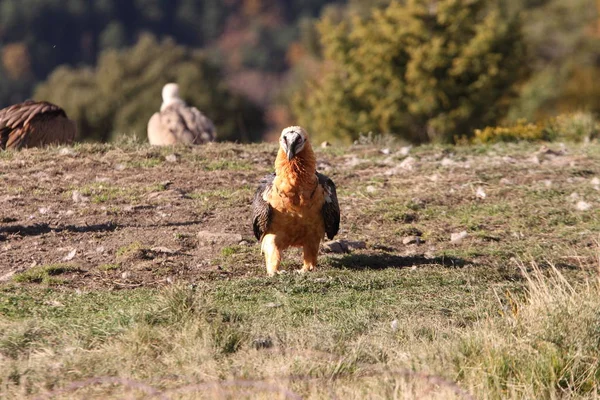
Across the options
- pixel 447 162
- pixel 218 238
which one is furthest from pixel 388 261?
pixel 447 162

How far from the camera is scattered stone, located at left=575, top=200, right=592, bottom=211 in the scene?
12.2m

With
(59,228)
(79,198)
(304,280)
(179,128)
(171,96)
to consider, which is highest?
(171,96)

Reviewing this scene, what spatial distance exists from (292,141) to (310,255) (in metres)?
1.18

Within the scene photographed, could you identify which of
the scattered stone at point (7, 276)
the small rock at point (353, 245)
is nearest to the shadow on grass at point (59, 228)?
the scattered stone at point (7, 276)

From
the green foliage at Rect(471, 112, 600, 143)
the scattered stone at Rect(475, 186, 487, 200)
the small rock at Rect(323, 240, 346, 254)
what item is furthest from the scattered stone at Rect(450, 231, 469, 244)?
the green foliage at Rect(471, 112, 600, 143)

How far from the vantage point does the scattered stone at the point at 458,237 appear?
36.5ft

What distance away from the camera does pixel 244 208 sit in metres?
11.9

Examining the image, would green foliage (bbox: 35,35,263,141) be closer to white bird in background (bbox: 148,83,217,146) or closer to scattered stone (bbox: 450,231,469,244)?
white bird in background (bbox: 148,83,217,146)

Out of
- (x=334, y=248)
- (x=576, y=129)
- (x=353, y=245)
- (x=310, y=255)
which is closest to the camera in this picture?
(x=310, y=255)

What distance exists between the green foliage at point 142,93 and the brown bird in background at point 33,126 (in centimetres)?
2778

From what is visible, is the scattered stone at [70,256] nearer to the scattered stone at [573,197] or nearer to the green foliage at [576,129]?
the scattered stone at [573,197]

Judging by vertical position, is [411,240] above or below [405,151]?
below

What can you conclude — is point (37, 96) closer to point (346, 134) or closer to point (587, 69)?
point (346, 134)

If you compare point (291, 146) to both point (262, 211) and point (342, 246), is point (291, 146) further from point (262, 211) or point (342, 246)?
point (342, 246)
